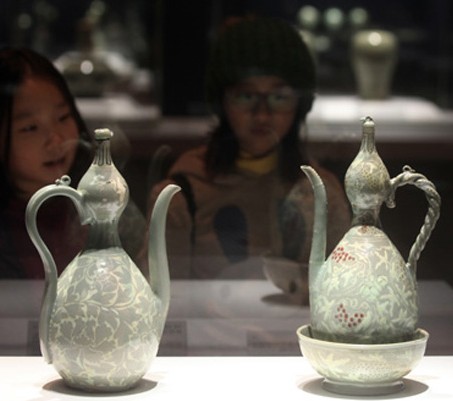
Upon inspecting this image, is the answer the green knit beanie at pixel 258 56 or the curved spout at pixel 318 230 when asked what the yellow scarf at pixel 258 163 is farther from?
the curved spout at pixel 318 230

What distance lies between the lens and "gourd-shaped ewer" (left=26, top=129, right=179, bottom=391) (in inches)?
67.4

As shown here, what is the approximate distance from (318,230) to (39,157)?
71cm

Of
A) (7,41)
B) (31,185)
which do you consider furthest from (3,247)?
(7,41)

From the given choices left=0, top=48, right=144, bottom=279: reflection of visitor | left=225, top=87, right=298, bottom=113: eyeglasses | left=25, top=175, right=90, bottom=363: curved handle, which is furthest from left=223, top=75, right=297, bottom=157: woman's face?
left=25, top=175, right=90, bottom=363: curved handle

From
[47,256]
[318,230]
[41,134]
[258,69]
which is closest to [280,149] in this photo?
[258,69]

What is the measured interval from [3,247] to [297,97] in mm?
659

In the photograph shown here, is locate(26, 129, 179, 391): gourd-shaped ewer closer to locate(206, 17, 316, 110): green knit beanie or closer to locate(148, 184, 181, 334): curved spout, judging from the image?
locate(148, 184, 181, 334): curved spout

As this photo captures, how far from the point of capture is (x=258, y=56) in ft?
7.66

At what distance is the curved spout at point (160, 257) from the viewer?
1.79 m

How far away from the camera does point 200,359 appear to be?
200 cm

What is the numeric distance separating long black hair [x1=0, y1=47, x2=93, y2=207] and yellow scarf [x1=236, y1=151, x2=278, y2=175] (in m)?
0.31

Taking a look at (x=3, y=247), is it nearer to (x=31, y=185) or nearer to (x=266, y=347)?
(x=31, y=185)

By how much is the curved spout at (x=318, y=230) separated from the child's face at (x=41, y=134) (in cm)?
65

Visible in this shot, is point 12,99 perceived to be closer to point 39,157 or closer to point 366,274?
point 39,157
